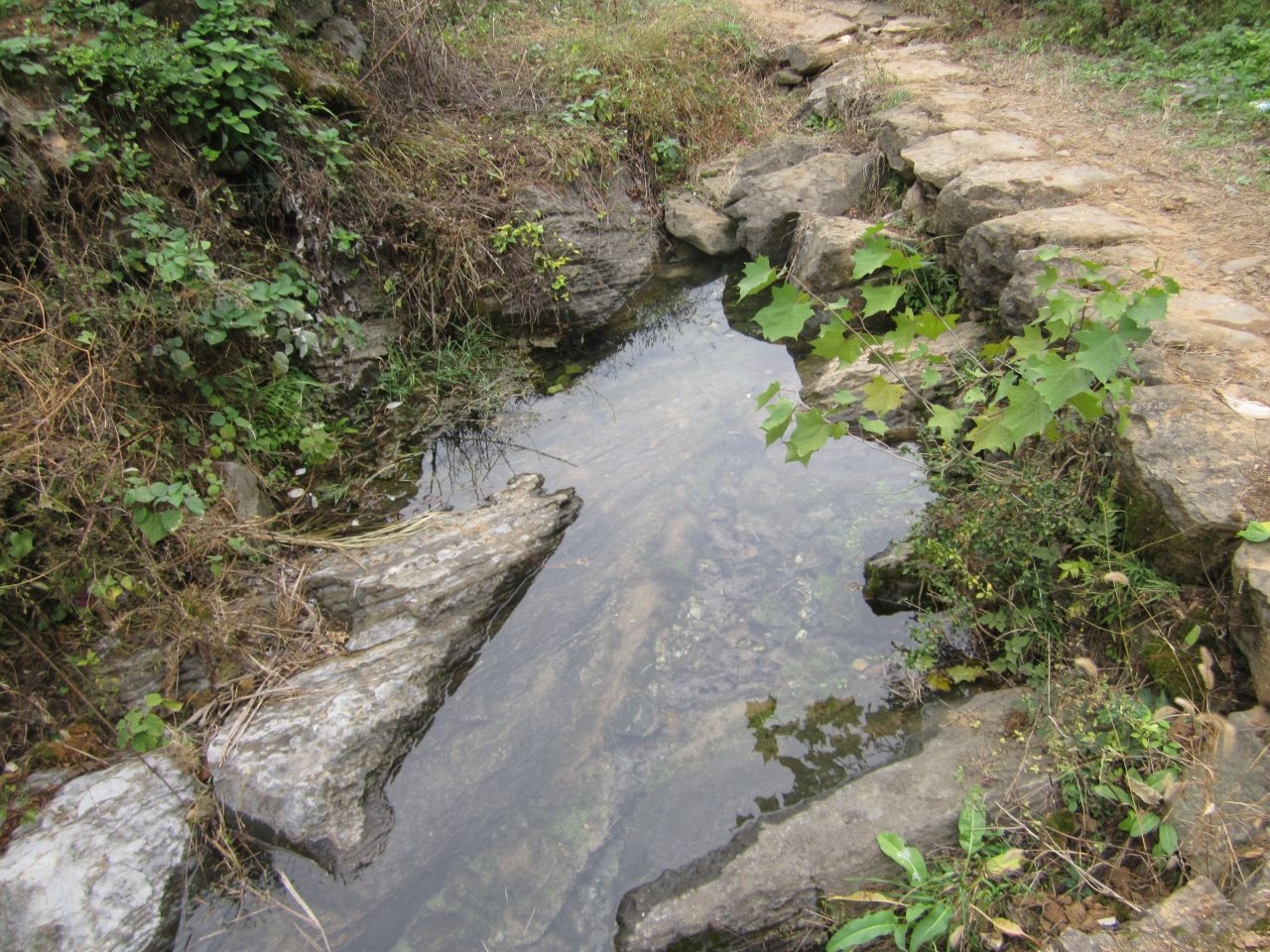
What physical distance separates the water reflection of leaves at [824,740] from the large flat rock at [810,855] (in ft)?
0.67

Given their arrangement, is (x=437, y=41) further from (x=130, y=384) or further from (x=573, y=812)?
(x=573, y=812)

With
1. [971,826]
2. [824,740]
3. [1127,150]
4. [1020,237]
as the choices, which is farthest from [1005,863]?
[1127,150]

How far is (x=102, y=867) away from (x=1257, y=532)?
13.2ft

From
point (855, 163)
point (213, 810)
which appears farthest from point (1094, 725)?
point (855, 163)

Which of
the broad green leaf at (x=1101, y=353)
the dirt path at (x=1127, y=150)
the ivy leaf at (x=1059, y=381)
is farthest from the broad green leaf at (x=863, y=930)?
the dirt path at (x=1127, y=150)

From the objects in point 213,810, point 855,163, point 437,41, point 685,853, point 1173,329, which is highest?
point 437,41

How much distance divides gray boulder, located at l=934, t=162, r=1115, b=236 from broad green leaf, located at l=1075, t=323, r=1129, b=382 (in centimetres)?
238

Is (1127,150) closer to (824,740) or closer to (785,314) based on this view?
(785,314)

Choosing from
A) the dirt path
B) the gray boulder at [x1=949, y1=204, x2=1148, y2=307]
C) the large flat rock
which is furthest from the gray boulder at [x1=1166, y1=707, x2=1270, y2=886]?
the gray boulder at [x1=949, y1=204, x2=1148, y2=307]

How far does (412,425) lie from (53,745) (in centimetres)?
243

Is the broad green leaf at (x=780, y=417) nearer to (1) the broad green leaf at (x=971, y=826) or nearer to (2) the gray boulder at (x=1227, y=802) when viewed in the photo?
(1) the broad green leaf at (x=971, y=826)

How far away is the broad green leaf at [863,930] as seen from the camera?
2.27 m

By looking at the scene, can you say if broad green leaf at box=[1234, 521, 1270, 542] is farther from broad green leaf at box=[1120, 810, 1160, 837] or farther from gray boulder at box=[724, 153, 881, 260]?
gray boulder at box=[724, 153, 881, 260]

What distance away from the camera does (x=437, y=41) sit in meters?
6.16
